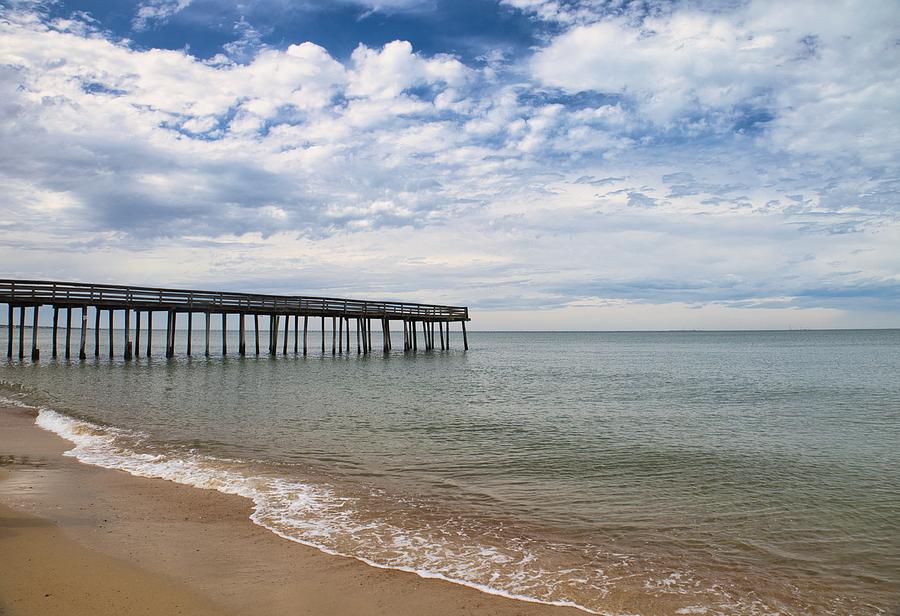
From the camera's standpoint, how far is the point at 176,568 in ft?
18.1

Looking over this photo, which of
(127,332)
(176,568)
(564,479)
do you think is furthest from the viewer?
(127,332)

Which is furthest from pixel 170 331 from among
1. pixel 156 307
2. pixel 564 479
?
pixel 564 479

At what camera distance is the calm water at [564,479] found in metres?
5.83

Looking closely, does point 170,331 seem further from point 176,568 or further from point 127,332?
point 176,568

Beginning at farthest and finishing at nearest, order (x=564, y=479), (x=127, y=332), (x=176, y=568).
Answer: (x=127, y=332), (x=564, y=479), (x=176, y=568)

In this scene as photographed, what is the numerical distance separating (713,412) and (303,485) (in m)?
13.5

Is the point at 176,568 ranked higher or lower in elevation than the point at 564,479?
higher

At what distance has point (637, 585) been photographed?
555 centimetres

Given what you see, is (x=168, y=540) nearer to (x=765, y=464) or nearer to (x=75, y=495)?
(x=75, y=495)

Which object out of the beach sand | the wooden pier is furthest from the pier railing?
the beach sand

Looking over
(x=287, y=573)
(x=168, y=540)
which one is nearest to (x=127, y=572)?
(x=168, y=540)

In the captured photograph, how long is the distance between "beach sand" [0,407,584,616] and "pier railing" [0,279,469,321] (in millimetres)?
27393

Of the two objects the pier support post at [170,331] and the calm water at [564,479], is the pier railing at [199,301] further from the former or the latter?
the calm water at [564,479]

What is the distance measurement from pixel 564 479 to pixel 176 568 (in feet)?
19.5
